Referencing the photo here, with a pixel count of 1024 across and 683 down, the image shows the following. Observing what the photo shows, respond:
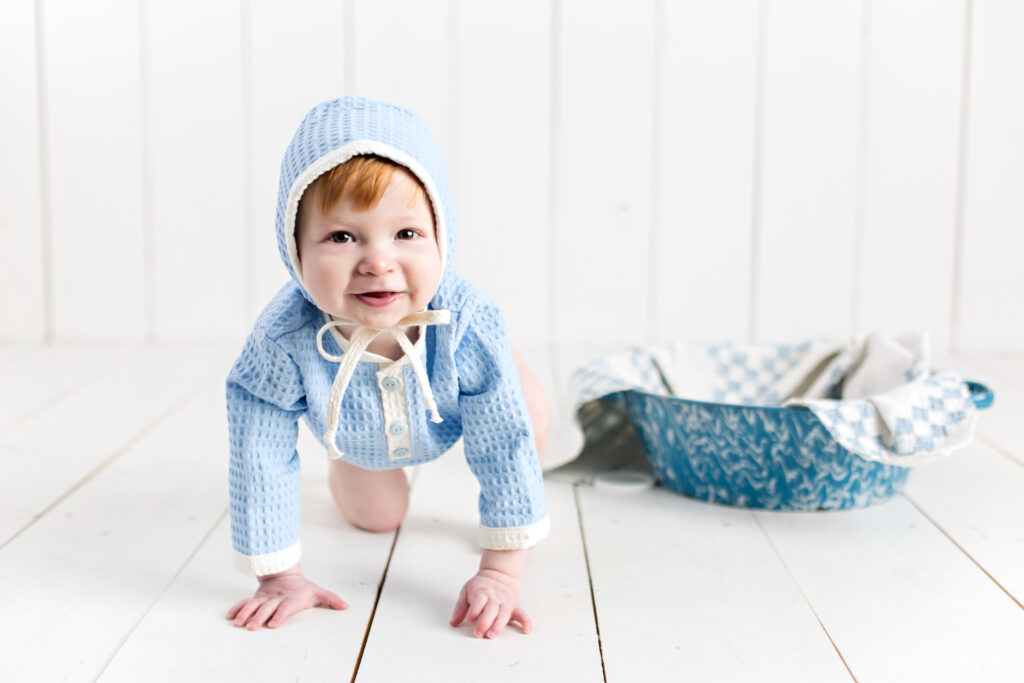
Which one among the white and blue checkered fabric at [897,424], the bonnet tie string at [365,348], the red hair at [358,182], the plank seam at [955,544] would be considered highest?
the red hair at [358,182]

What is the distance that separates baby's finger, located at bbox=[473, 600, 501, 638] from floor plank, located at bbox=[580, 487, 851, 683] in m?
0.10

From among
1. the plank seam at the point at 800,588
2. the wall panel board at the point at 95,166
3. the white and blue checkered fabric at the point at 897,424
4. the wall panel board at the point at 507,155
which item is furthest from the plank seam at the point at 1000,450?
the wall panel board at the point at 95,166

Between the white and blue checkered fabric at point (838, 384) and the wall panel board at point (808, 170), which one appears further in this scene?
the wall panel board at point (808, 170)

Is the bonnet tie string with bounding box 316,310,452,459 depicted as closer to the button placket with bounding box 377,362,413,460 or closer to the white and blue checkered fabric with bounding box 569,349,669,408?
the button placket with bounding box 377,362,413,460

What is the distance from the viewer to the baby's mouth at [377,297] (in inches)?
37.4

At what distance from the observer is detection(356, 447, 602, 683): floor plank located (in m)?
0.92

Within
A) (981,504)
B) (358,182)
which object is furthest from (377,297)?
(981,504)

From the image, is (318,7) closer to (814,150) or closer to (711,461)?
(814,150)

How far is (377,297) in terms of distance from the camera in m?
0.95

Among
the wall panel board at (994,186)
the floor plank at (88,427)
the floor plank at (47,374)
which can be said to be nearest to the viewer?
the floor plank at (88,427)

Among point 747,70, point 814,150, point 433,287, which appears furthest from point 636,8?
point 433,287

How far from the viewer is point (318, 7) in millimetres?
2240

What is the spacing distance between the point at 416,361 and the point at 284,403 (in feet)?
0.46

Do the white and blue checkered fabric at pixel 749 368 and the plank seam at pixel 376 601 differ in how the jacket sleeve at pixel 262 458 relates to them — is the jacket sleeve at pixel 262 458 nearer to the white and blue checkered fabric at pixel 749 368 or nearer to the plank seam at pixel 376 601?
the plank seam at pixel 376 601
